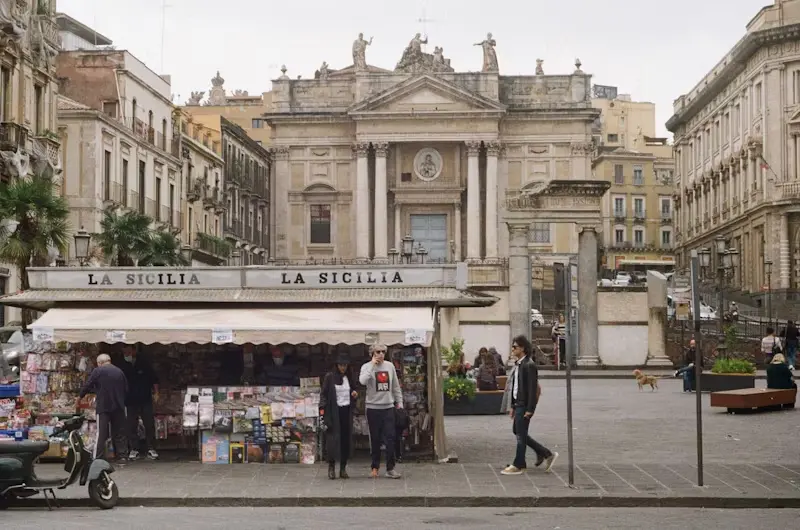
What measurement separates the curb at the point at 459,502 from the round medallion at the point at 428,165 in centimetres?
6328

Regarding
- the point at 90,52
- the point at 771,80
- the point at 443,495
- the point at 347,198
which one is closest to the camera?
the point at 443,495

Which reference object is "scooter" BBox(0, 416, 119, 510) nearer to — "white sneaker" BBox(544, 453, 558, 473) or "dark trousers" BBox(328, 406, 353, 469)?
"dark trousers" BBox(328, 406, 353, 469)

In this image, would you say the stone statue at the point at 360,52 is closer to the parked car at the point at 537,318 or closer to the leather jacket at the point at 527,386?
the parked car at the point at 537,318

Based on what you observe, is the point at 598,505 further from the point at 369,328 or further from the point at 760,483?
the point at 369,328

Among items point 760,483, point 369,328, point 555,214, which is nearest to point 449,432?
point 369,328

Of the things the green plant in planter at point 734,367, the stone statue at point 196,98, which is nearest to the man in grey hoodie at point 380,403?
the green plant in planter at point 734,367

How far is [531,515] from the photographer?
14617 mm

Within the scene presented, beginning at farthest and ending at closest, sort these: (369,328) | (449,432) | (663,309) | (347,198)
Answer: (347,198) → (663,309) → (449,432) → (369,328)

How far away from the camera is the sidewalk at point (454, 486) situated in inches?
606

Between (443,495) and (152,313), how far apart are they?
17.4 feet

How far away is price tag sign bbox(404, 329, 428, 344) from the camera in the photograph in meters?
17.8

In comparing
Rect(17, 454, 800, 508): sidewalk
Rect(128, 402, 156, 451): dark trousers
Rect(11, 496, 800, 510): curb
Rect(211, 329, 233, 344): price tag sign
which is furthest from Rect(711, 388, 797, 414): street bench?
Rect(211, 329, 233, 344): price tag sign

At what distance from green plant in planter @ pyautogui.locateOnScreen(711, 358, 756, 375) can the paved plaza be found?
7964 mm

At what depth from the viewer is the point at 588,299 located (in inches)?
1711
